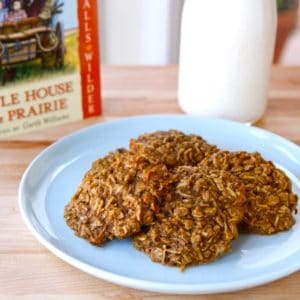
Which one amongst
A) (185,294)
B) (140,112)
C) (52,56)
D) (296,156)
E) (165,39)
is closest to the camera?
(185,294)

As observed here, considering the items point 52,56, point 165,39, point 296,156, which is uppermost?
point 52,56

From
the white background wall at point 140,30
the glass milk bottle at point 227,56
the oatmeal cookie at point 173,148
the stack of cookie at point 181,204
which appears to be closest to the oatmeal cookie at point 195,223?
the stack of cookie at point 181,204

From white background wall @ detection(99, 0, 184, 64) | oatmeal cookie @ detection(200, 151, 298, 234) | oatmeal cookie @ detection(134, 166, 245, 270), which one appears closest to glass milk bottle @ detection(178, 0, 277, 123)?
oatmeal cookie @ detection(200, 151, 298, 234)

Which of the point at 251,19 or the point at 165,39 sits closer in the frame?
the point at 251,19

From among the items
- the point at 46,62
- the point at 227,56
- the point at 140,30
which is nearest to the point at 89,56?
the point at 46,62

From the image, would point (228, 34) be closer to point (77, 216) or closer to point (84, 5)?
point (84, 5)

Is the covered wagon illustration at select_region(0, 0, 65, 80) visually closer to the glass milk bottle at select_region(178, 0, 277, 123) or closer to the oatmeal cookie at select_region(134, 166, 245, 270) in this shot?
the glass milk bottle at select_region(178, 0, 277, 123)

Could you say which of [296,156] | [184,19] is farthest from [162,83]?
[296,156]
